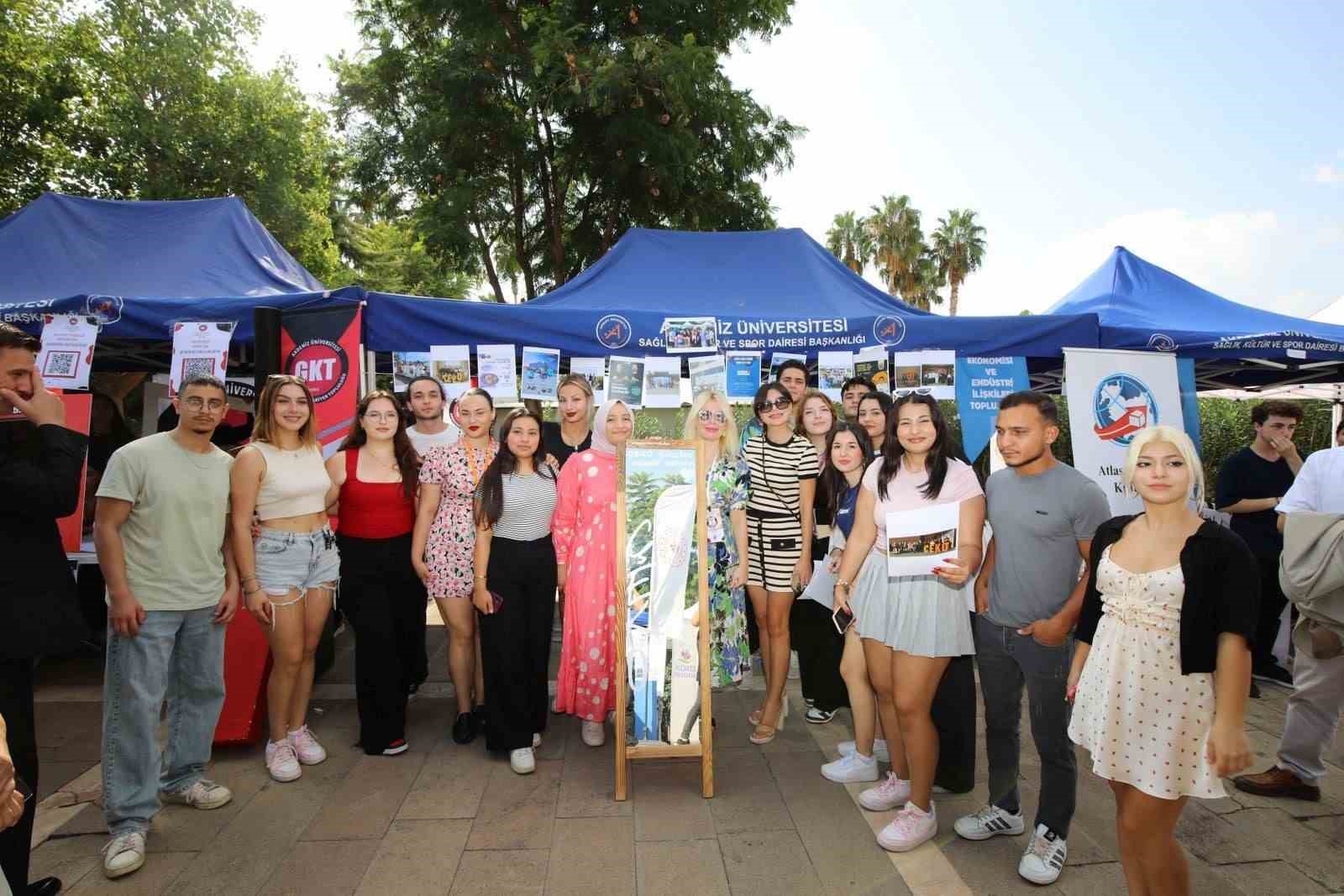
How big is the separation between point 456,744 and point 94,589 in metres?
3.27

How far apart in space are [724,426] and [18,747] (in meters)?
2.84

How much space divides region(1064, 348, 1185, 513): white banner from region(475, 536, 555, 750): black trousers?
349cm

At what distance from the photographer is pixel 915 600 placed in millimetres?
2568

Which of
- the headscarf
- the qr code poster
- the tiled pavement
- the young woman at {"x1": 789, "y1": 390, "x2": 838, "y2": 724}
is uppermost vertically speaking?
the qr code poster

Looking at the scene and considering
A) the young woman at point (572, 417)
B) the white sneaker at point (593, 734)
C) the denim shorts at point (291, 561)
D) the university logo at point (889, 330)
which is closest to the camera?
the denim shorts at point (291, 561)

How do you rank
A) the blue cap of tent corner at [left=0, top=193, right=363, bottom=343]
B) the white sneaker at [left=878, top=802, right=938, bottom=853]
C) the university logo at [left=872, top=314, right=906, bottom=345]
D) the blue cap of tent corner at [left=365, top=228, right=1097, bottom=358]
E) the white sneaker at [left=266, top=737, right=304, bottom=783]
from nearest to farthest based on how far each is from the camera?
the white sneaker at [left=878, top=802, right=938, bottom=853], the white sneaker at [left=266, top=737, right=304, bottom=783], the blue cap of tent corner at [left=0, top=193, right=363, bottom=343], the blue cap of tent corner at [left=365, top=228, right=1097, bottom=358], the university logo at [left=872, top=314, right=906, bottom=345]

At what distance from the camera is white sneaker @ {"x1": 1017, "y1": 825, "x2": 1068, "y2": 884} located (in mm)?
2436

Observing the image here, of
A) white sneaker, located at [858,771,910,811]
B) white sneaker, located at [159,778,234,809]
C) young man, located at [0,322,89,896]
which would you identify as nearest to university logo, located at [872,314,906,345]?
white sneaker, located at [858,771,910,811]

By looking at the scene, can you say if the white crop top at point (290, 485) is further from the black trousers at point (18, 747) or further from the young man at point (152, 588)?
the black trousers at point (18, 747)

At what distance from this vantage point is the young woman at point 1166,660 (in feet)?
5.75

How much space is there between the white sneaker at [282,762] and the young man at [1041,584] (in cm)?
310

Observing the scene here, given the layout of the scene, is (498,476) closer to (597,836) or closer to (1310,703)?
(597,836)

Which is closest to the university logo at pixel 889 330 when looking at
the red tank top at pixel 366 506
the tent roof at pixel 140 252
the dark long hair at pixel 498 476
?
the dark long hair at pixel 498 476

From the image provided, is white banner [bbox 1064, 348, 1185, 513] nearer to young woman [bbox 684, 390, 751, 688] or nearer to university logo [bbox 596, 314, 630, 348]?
young woman [bbox 684, 390, 751, 688]
